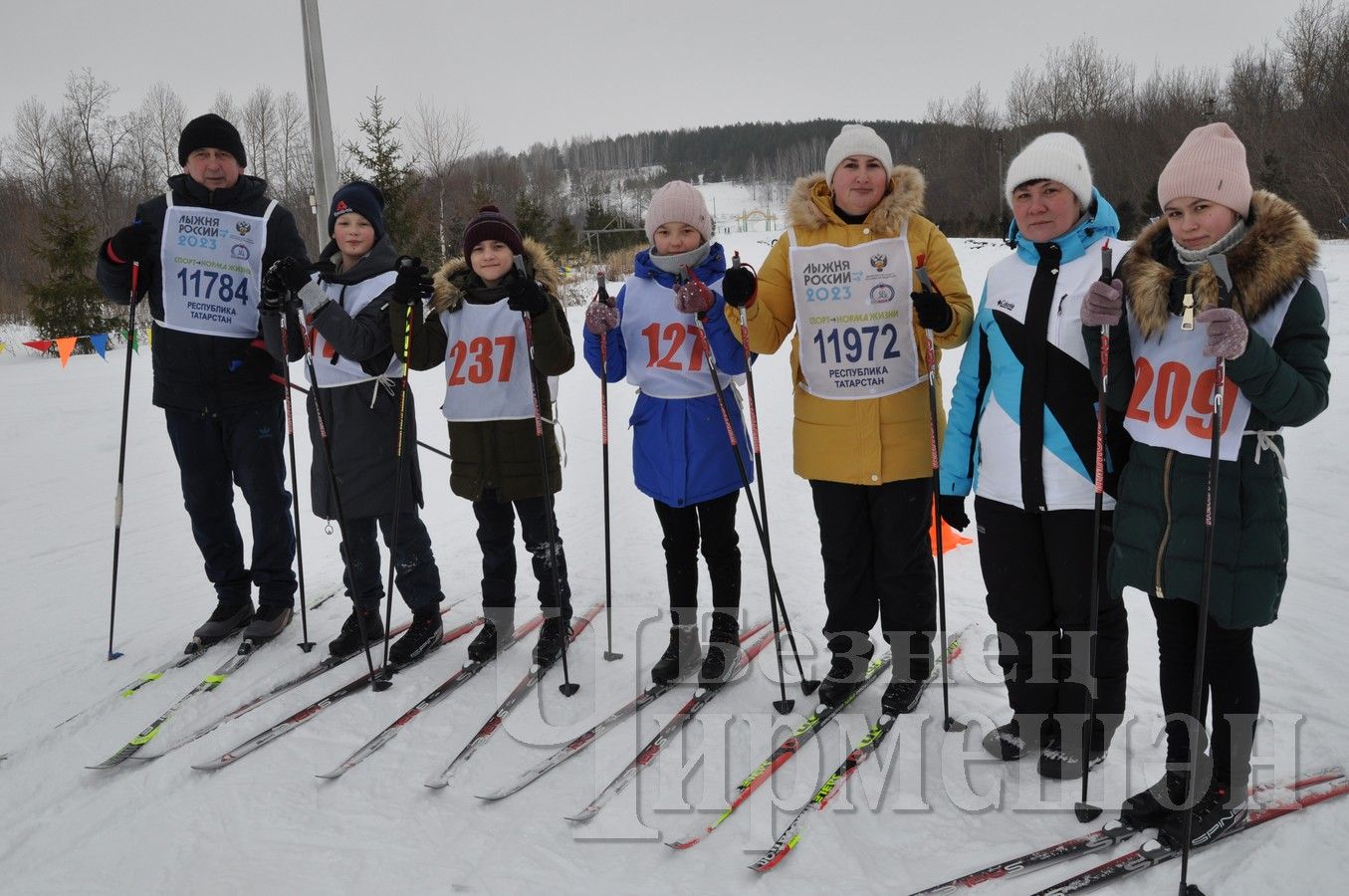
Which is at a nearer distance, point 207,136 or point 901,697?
point 901,697

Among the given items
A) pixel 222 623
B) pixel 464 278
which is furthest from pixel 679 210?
pixel 222 623

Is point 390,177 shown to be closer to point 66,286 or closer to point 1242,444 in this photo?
point 66,286

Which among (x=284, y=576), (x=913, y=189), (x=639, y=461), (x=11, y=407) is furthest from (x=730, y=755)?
(x=11, y=407)

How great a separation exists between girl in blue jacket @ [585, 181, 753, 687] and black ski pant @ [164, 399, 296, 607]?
1525 mm

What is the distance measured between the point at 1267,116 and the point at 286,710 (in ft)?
120

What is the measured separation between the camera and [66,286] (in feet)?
49.9

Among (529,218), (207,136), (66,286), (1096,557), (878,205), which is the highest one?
(529,218)

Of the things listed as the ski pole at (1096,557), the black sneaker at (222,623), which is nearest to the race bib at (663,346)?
the ski pole at (1096,557)

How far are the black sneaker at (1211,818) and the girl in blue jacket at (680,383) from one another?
4.75ft

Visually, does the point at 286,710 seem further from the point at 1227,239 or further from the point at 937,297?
the point at 1227,239

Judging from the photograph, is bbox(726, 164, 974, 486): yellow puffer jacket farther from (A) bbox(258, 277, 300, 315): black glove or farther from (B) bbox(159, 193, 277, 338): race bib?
(B) bbox(159, 193, 277, 338): race bib

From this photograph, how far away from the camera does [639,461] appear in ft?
10.2

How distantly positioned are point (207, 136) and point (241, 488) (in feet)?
4.72

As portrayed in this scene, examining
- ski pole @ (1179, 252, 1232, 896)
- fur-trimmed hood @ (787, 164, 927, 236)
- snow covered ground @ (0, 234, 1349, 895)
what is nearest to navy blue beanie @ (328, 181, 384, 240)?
fur-trimmed hood @ (787, 164, 927, 236)
